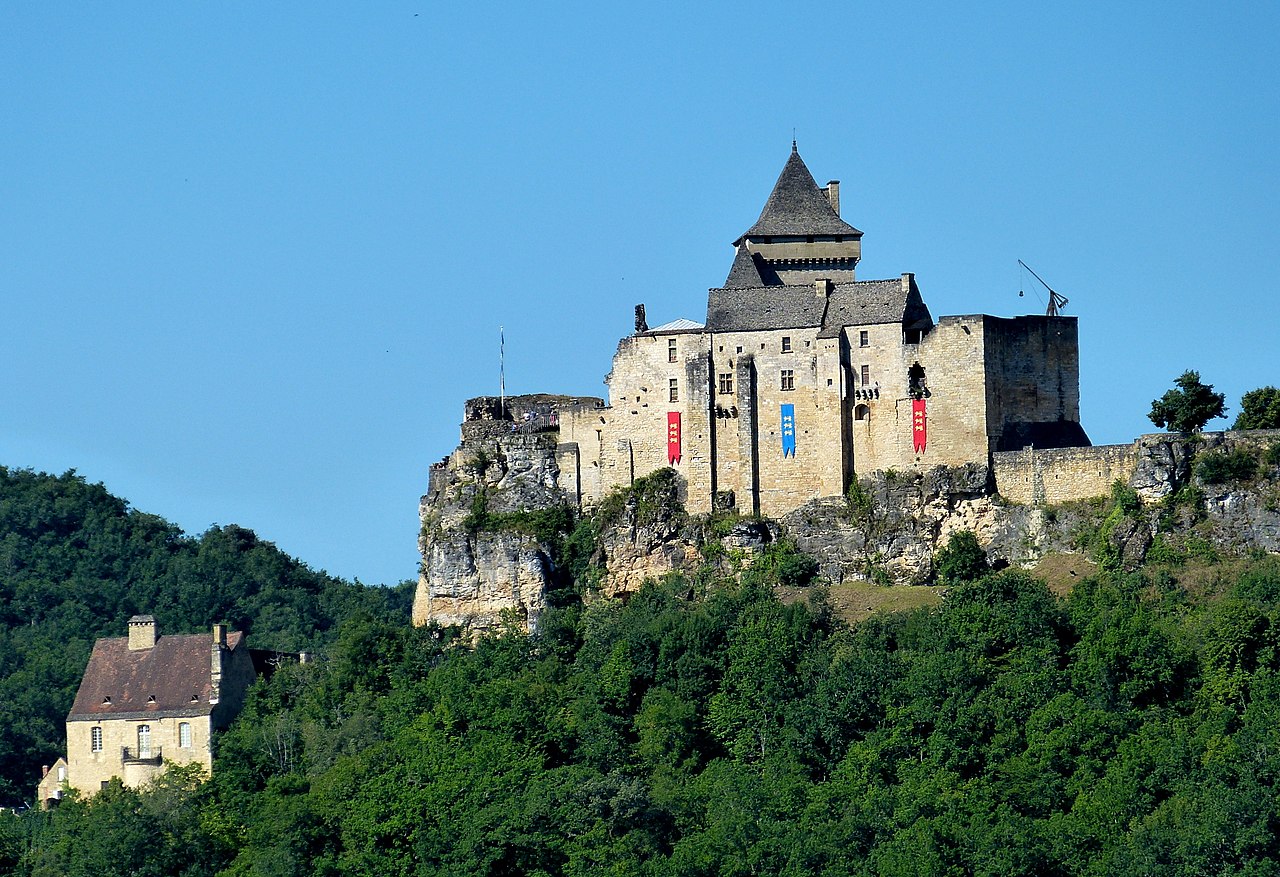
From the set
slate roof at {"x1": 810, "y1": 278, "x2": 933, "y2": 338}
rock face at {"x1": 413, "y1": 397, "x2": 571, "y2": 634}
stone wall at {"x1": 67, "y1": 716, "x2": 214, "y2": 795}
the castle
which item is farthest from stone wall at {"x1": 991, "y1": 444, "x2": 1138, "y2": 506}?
stone wall at {"x1": 67, "y1": 716, "x2": 214, "y2": 795}

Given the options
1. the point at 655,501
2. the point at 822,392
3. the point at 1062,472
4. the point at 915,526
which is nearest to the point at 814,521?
the point at 915,526

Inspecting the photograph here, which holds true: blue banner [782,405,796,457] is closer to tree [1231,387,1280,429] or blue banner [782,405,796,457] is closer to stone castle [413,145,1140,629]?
stone castle [413,145,1140,629]

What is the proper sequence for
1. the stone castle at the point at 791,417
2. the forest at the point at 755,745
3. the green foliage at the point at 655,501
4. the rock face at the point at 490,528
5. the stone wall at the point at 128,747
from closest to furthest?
the forest at the point at 755,745, the stone castle at the point at 791,417, the stone wall at the point at 128,747, the green foliage at the point at 655,501, the rock face at the point at 490,528

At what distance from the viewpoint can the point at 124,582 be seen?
121438mm

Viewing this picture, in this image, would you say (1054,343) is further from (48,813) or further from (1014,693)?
(48,813)

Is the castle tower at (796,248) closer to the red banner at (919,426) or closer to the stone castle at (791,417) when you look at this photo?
the stone castle at (791,417)

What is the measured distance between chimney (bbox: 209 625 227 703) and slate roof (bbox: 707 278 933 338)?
15.7 m

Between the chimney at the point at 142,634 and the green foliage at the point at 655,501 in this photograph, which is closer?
the green foliage at the point at 655,501

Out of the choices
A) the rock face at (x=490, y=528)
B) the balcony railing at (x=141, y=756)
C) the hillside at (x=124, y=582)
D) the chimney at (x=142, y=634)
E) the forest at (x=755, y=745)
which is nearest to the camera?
the forest at (x=755, y=745)

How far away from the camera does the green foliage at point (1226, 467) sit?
7188cm

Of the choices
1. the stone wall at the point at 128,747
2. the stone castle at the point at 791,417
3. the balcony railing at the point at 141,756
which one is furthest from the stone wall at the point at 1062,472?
the balcony railing at the point at 141,756

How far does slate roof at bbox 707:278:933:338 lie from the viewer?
75375 millimetres

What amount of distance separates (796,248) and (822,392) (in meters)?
5.88

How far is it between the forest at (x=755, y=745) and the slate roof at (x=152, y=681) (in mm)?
1615
